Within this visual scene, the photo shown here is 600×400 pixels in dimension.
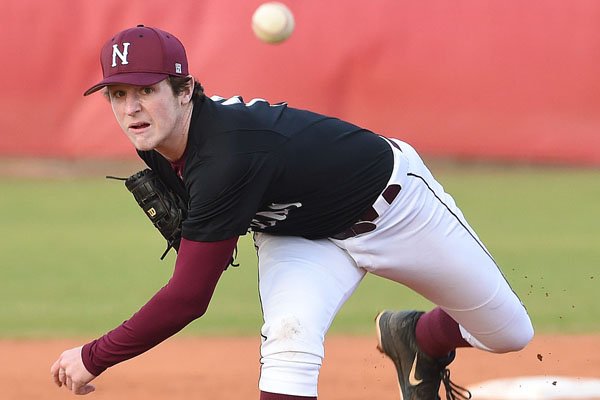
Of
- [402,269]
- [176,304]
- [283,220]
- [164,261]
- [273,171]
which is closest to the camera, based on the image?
[176,304]

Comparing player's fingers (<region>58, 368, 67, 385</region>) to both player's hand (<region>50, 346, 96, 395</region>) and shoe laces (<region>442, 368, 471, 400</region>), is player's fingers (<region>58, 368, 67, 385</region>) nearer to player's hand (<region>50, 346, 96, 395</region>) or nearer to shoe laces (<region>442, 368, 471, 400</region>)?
player's hand (<region>50, 346, 96, 395</region>)

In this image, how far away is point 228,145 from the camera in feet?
9.86

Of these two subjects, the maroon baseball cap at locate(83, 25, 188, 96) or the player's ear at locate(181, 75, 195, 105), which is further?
the player's ear at locate(181, 75, 195, 105)

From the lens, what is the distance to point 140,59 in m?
2.91

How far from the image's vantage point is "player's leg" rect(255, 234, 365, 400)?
3.06 metres

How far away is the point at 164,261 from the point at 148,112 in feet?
17.1

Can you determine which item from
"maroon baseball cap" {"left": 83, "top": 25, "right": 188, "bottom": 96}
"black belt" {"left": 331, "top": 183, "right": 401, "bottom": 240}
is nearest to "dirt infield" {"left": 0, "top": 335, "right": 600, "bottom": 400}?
"black belt" {"left": 331, "top": 183, "right": 401, "bottom": 240}

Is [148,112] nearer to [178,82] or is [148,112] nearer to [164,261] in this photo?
[178,82]

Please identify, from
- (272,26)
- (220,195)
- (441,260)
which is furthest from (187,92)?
(272,26)

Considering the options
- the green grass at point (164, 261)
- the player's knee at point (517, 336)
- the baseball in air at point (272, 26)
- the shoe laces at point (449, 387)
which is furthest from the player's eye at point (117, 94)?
the baseball in air at point (272, 26)

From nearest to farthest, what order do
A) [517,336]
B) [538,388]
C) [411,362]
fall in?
1. [517,336]
2. [411,362]
3. [538,388]

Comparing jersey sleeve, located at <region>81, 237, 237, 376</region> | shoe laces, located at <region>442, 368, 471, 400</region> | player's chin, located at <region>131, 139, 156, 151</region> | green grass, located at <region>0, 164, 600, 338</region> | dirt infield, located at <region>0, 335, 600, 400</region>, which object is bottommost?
green grass, located at <region>0, 164, 600, 338</region>

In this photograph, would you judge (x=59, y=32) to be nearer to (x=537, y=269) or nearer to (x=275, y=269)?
(x=537, y=269)

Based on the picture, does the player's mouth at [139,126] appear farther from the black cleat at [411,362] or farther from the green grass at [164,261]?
the green grass at [164,261]
